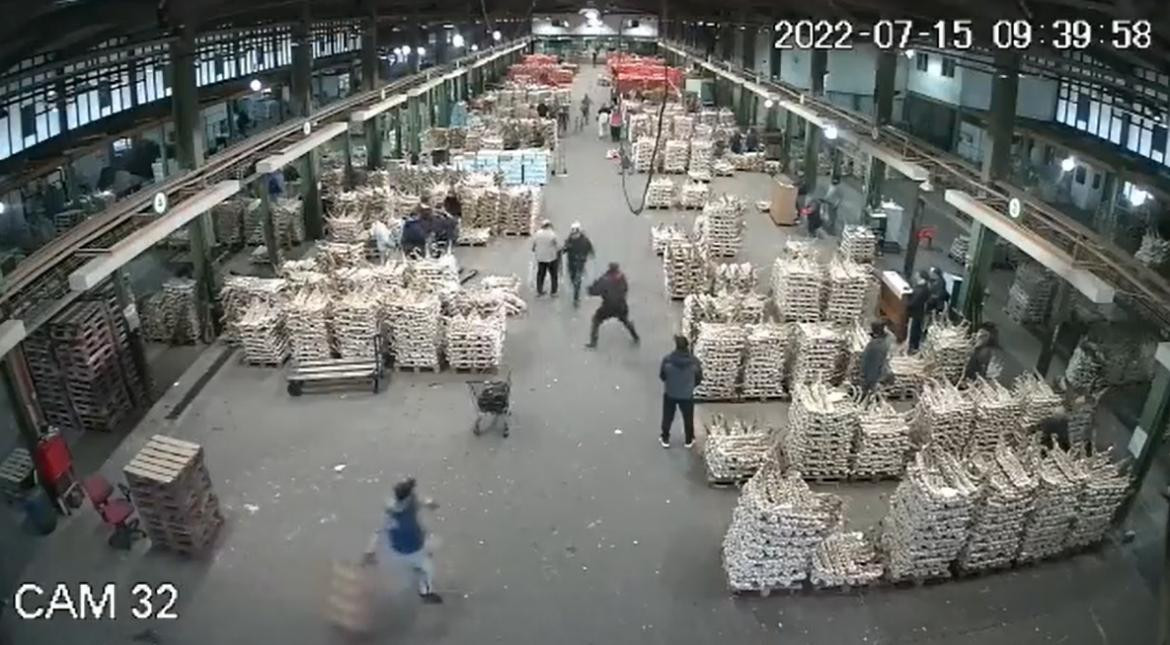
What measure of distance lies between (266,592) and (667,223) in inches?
632

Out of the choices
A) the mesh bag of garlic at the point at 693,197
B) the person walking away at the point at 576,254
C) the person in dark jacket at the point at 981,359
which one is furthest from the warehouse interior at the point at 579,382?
the mesh bag of garlic at the point at 693,197

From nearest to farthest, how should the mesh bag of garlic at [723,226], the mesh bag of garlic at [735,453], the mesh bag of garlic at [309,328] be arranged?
the mesh bag of garlic at [735,453]
the mesh bag of garlic at [309,328]
the mesh bag of garlic at [723,226]

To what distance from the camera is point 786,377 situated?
13438mm

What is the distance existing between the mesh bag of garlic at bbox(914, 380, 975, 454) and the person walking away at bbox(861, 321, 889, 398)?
1.02 meters

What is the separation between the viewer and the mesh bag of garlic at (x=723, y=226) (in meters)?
19.7

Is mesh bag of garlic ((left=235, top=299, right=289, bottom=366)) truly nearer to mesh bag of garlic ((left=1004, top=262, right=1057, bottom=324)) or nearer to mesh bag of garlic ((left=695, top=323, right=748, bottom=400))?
mesh bag of garlic ((left=695, top=323, right=748, bottom=400))

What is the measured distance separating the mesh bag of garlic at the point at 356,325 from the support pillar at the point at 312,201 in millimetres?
8008

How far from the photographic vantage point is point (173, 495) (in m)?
9.15

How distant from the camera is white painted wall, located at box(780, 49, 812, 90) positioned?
36.4 meters

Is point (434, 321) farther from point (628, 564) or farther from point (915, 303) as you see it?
point (915, 303)

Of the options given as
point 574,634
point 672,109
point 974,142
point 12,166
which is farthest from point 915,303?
point 672,109

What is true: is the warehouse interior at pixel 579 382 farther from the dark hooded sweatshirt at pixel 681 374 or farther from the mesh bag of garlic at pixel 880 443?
the dark hooded sweatshirt at pixel 681 374

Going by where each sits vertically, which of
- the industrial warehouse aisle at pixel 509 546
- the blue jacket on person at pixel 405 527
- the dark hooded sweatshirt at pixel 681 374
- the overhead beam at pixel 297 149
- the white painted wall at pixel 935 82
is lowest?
the industrial warehouse aisle at pixel 509 546

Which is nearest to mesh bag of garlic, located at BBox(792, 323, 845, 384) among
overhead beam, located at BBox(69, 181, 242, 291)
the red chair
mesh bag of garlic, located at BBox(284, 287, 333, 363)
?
mesh bag of garlic, located at BBox(284, 287, 333, 363)
